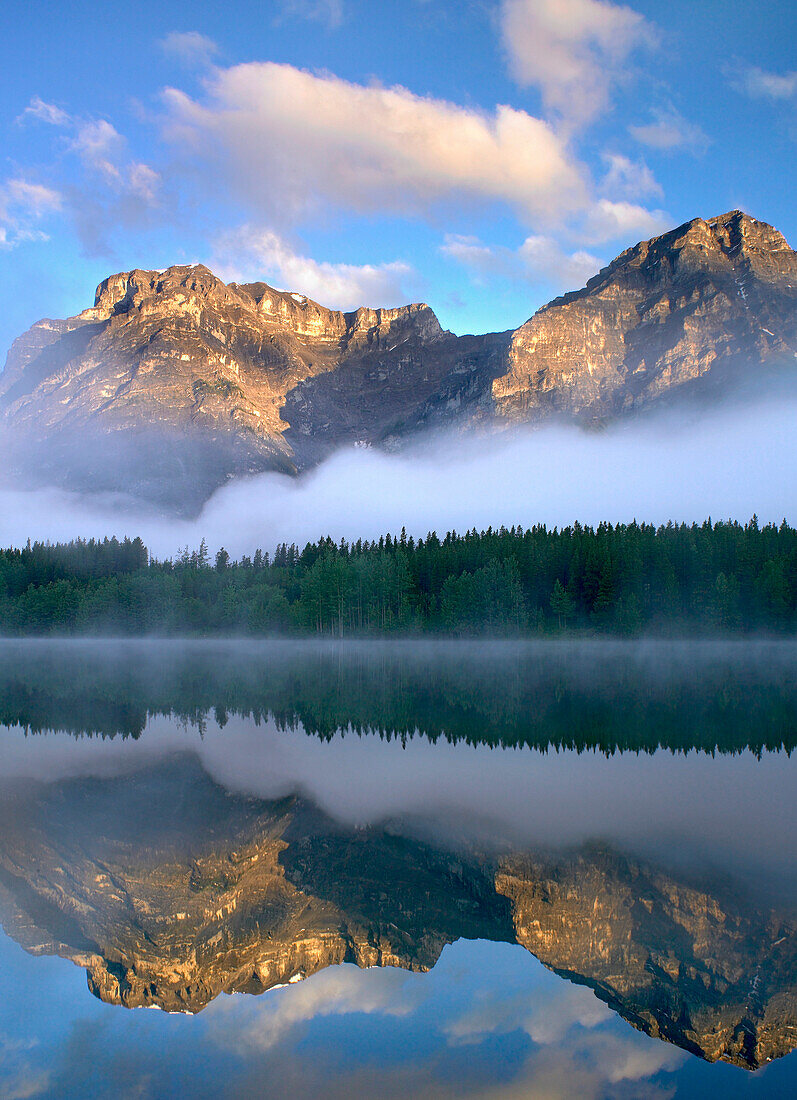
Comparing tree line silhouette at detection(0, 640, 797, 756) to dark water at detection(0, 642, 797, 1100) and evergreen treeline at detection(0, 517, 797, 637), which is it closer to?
dark water at detection(0, 642, 797, 1100)

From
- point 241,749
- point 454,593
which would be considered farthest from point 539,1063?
point 454,593

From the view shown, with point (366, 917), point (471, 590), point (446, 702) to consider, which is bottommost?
point (446, 702)

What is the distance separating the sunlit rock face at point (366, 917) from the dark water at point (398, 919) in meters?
0.04

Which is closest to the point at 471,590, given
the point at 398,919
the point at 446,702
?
the point at 446,702

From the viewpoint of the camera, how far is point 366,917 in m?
9.90

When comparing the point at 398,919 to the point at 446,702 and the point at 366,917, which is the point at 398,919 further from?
the point at 446,702

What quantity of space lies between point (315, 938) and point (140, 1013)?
2.40 m

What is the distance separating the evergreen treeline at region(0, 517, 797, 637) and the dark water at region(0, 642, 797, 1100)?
83720 millimetres

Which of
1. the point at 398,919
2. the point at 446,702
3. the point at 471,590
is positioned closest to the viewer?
the point at 398,919

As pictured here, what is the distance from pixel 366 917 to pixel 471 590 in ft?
316

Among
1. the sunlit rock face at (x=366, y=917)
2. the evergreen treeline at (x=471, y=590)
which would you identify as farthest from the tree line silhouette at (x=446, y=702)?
the evergreen treeline at (x=471, y=590)

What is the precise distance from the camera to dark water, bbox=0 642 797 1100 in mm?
6969

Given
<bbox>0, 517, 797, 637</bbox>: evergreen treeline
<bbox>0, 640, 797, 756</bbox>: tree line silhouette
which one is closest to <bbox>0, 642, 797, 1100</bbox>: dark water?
<bbox>0, 640, 797, 756</bbox>: tree line silhouette

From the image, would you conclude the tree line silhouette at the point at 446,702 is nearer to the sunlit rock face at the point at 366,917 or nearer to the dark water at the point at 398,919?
the dark water at the point at 398,919
